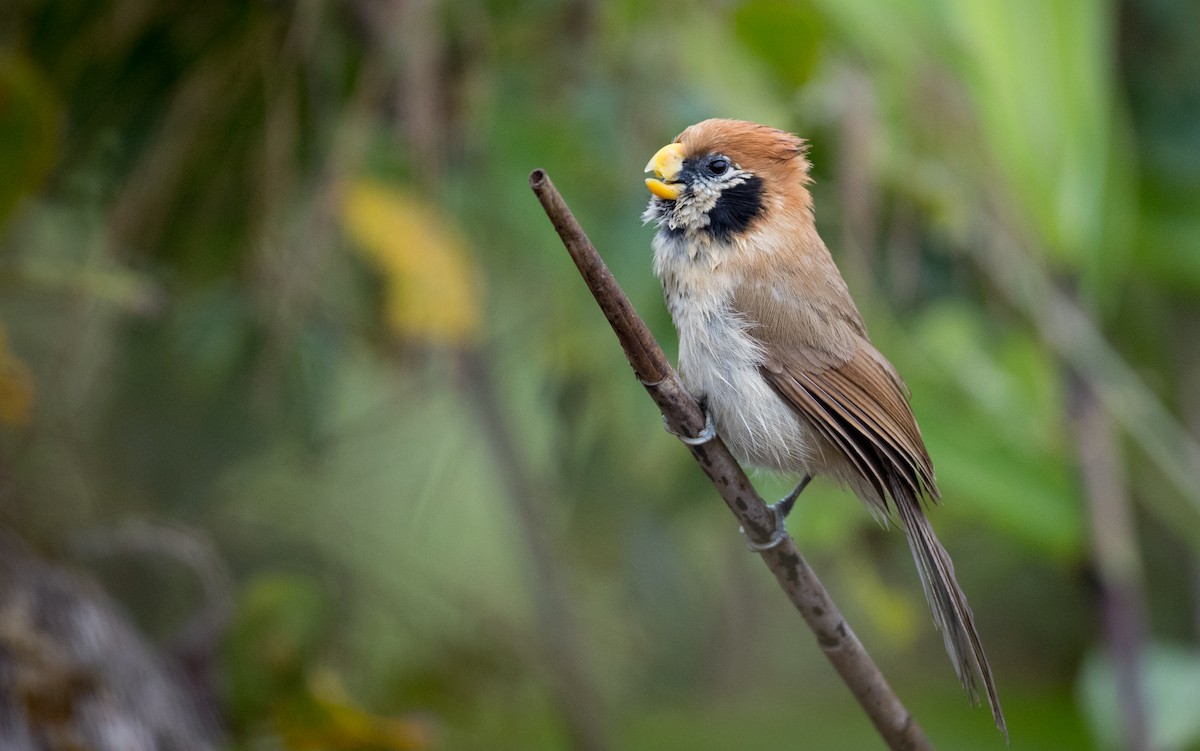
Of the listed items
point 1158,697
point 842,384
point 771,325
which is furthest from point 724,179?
point 1158,697

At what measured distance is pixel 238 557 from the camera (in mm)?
3029

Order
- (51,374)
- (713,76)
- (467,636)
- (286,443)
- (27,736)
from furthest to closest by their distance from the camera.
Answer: (467,636)
(286,443)
(713,76)
(51,374)
(27,736)

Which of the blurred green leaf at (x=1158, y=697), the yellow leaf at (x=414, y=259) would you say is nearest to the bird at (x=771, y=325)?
the yellow leaf at (x=414, y=259)

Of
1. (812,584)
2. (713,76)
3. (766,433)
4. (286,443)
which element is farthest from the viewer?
(286,443)

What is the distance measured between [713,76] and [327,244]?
3.05ft

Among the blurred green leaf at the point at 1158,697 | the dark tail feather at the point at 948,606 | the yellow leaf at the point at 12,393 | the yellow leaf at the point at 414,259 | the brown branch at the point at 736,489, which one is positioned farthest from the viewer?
the blurred green leaf at the point at 1158,697

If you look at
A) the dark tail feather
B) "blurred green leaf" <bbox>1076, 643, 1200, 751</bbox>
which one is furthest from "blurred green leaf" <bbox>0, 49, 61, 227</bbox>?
"blurred green leaf" <bbox>1076, 643, 1200, 751</bbox>

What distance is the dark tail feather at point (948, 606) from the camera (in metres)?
1.23

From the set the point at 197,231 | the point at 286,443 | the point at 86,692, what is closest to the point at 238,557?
the point at 286,443

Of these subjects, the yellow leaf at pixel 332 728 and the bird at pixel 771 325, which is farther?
the yellow leaf at pixel 332 728

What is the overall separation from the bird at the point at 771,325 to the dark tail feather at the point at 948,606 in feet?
0.08

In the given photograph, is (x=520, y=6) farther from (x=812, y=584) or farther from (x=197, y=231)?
(x=812, y=584)

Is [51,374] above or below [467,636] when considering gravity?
above

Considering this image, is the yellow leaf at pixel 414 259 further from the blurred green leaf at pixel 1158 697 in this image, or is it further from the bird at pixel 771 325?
the blurred green leaf at pixel 1158 697
